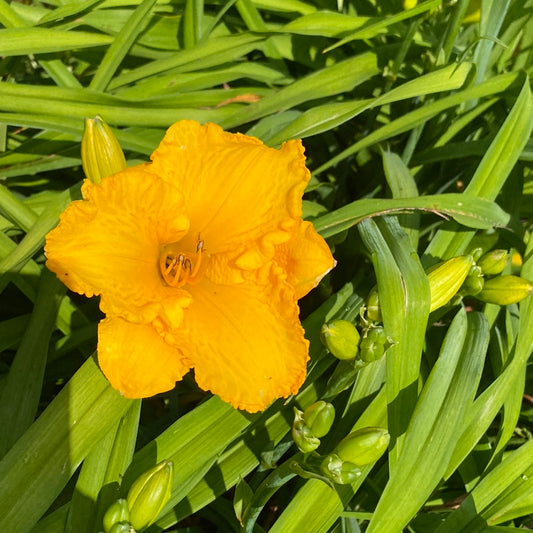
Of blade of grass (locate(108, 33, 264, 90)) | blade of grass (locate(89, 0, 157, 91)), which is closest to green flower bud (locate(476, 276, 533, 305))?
blade of grass (locate(108, 33, 264, 90))

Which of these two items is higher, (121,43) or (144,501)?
(121,43)

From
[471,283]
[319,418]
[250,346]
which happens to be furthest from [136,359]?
[471,283]

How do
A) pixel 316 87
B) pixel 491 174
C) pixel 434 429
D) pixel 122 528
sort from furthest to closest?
pixel 316 87 → pixel 491 174 → pixel 434 429 → pixel 122 528

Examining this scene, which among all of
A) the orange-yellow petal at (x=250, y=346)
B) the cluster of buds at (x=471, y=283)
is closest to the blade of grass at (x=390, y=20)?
the cluster of buds at (x=471, y=283)

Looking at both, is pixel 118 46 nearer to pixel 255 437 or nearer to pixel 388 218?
pixel 388 218

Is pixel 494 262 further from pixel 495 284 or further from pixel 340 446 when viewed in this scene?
pixel 340 446

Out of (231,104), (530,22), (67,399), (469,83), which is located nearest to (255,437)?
(67,399)

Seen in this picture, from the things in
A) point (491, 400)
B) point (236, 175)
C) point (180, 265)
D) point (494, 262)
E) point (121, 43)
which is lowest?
point (491, 400)

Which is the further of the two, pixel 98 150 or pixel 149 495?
pixel 98 150
